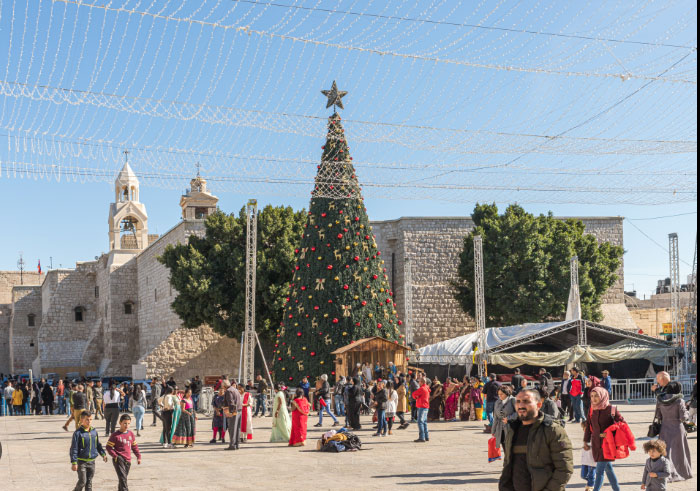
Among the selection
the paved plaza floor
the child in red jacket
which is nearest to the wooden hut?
the paved plaza floor

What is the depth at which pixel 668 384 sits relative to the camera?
30.9 feet

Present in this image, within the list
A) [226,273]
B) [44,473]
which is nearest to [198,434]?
[44,473]

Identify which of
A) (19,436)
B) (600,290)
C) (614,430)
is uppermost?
(600,290)

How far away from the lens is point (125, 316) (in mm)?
46281

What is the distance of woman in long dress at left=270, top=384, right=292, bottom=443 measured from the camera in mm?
15445

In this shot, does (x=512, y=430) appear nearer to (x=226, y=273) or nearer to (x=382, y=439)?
(x=382, y=439)

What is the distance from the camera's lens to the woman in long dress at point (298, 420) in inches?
585

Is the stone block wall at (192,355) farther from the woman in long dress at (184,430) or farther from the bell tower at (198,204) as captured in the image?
the woman in long dress at (184,430)

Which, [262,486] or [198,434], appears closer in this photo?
[262,486]

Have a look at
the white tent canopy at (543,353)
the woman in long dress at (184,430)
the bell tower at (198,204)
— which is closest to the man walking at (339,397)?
the white tent canopy at (543,353)

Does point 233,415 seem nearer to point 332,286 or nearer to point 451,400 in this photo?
point 451,400

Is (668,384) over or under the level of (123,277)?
under

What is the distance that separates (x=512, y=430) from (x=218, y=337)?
33.5 meters

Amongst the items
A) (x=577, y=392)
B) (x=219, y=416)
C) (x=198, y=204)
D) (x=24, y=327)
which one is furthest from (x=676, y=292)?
(x=24, y=327)
